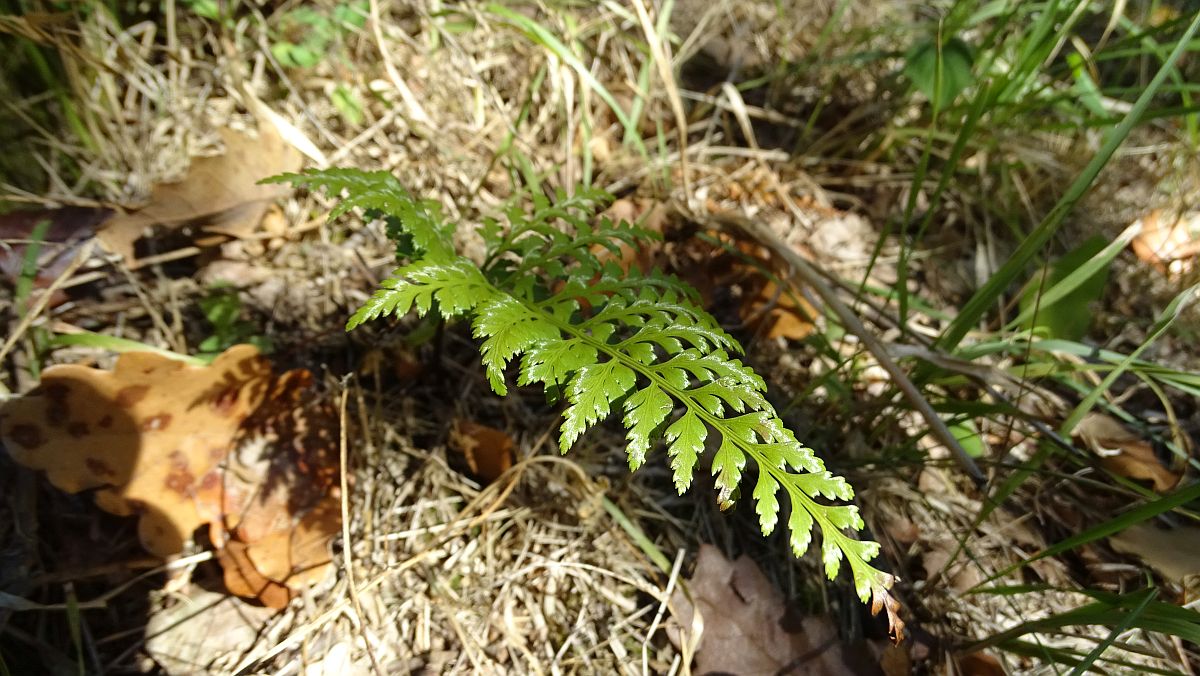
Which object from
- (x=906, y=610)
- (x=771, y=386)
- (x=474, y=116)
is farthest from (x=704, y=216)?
(x=906, y=610)

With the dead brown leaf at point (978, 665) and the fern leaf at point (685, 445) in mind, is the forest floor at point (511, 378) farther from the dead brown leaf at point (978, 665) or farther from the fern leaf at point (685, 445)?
the fern leaf at point (685, 445)

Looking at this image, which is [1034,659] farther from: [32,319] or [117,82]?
[117,82]

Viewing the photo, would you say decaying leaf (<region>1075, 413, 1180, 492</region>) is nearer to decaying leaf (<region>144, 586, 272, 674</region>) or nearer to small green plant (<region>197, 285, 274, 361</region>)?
decaying leaf (<region>144, 586, 272, 674</region>)

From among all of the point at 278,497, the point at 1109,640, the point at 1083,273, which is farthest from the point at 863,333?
the point at 278,497

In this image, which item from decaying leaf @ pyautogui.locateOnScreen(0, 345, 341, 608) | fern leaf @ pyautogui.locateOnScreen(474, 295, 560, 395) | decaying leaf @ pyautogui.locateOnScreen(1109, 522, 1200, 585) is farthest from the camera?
decaying leaf @ pyautogui.locateOnScreen(1109, 522, 1200, 585)

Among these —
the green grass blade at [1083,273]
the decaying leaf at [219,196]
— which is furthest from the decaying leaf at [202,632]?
the green grass blade at [1083,273]

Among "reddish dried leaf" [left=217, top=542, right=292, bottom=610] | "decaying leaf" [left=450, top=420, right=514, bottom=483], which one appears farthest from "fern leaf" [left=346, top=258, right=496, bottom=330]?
"reddish dried leaf" [left=217, top=542, right=292, bottom=610]

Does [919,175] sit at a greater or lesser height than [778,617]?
greater

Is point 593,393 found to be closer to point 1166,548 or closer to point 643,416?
point 643,416
